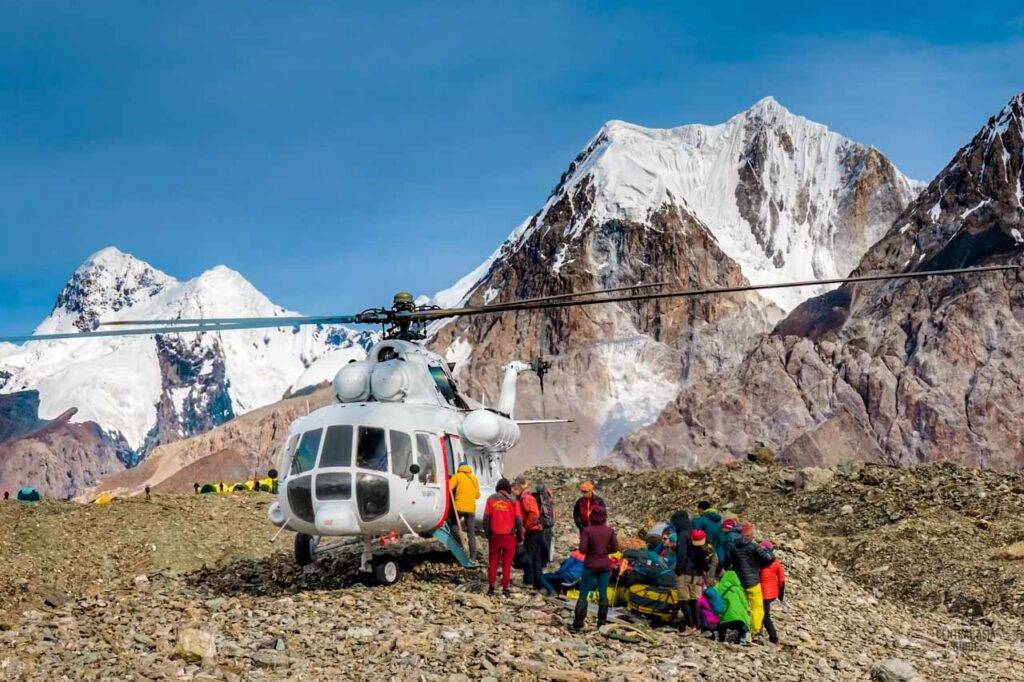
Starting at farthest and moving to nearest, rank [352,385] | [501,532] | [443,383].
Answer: [443,383]
[352,385]
[501,532]

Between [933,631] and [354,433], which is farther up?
[354,433]

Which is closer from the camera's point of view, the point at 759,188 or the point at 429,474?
the point at 429,474

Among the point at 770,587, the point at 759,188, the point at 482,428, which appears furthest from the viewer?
the point at 759,188

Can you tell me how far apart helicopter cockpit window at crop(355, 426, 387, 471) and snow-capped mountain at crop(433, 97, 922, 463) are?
329ft

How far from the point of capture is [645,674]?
13.5m

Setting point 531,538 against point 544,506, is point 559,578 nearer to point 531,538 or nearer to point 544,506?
point 531,538

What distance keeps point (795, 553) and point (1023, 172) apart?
8788cm

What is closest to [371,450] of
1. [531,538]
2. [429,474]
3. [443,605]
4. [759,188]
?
[429,474]

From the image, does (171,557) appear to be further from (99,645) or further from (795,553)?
(795,553)

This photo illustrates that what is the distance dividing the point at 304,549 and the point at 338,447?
278 centimetres

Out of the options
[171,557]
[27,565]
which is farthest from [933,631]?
[27,565]

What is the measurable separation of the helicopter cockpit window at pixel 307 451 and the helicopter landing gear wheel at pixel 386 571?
1.96 metres

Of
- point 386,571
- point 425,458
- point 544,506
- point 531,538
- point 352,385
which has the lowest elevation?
point 386,571

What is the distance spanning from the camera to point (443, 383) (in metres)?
21.0
